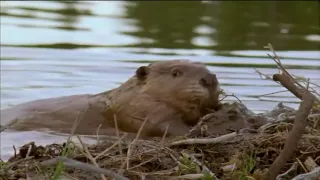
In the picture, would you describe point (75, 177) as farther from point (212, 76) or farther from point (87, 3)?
point (87, 3)

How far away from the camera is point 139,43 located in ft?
38.7

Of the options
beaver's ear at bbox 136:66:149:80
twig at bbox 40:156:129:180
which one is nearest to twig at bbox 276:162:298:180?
twig at bbox 40:156:129:180

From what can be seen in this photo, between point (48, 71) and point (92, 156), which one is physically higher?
point (92, 156)

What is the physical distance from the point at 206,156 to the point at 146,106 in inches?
96.9

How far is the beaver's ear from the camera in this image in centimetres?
702

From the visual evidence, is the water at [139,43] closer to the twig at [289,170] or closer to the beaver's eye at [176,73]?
the beaver's eye at [176,73]

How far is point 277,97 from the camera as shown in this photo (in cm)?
861

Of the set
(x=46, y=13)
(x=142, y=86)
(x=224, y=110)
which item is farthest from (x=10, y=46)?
(x=224, y=110)

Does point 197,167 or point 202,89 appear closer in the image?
point 197,167

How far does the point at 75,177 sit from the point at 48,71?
19.6ft

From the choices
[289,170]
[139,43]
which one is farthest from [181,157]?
[139,43]

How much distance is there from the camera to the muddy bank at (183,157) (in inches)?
166

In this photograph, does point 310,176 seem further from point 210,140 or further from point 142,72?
point 142,72

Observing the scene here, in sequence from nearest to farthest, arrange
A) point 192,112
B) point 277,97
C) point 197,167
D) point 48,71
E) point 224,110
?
1. point 197,167
2. point 224,110
3. point 192,112
4. point 277,97
5. point 48,71
